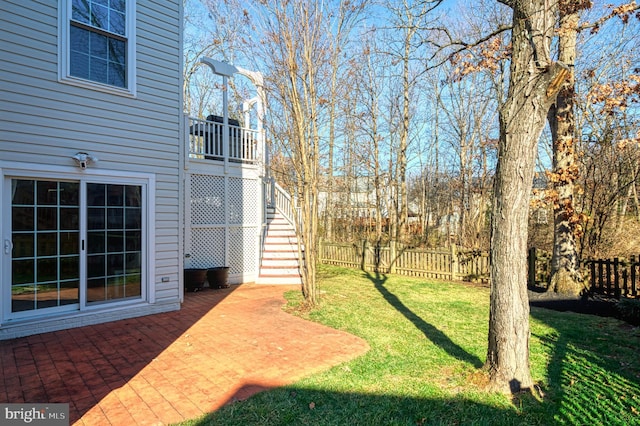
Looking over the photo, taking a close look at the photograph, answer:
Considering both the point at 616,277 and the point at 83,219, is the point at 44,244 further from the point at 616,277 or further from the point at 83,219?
the point at 616,277

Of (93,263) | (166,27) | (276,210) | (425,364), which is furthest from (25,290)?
(276,210)

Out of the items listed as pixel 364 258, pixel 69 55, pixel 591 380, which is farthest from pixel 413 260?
pixel 69 55

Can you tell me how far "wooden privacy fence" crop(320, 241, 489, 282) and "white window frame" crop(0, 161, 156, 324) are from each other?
716 cm

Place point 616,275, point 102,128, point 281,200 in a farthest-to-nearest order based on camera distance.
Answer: point 281,200, point 616,275, point 102,128

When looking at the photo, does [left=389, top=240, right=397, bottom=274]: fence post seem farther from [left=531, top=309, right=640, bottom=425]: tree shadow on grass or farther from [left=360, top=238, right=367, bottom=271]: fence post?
[left=531, top=309, right=640, bottom=425]: tree shadow on grass

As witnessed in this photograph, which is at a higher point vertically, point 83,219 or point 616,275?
point 83,219

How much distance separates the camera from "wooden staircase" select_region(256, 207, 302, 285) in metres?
9.05

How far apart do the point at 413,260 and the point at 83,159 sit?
8535mm

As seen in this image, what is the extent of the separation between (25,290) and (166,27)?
4.64 meters

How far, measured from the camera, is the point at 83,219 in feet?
17.0

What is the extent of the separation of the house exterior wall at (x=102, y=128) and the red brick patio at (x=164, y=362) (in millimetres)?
521

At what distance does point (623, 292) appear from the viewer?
23.9 ft

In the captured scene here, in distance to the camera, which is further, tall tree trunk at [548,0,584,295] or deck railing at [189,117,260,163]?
deck railing at [189,117,260,163]
